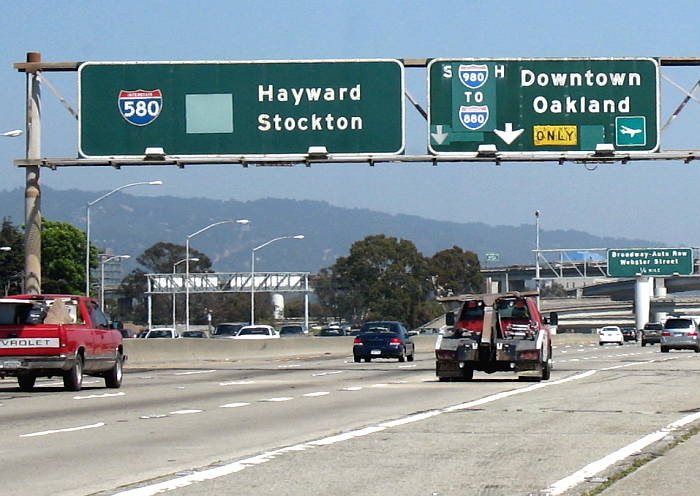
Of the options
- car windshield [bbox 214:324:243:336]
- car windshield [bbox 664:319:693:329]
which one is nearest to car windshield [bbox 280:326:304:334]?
car windshield [bbox 214:324:243:336]

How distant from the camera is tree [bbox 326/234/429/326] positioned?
143500 mm

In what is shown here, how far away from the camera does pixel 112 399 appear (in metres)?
24.6

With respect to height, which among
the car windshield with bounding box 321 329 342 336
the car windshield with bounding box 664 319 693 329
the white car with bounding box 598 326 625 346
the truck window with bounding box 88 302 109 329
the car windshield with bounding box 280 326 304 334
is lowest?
the white car with bounding box 598 326 625 346

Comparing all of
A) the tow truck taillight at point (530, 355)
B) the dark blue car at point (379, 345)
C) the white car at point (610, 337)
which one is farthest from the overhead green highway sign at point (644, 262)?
the tow truck taillight at point (530, 355)

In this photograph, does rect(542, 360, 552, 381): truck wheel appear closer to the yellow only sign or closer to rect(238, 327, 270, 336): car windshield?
the yellow only sign

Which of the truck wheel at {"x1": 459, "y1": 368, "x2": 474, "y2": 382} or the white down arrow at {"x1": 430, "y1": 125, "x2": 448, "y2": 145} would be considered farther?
the white down arrow at {"x1": 430, "y1": 125, "x2": 448, "y2": 145}

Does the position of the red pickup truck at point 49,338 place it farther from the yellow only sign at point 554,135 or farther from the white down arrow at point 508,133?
the yellow only sign at point 554,135

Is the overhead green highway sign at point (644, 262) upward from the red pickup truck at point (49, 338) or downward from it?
upward

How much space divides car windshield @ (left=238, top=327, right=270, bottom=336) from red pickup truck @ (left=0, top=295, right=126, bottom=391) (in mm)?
37585

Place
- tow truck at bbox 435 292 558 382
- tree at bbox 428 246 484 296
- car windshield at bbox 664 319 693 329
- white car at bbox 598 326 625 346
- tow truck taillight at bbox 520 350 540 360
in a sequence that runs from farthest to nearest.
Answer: tree at bbox 428 246 484 296
white car at bbox 598 326 625 346
car windshield at bbox 664 319 693 329
tow truck taillight at bbox 520 350 540 360
tow truck at bbox 435 292 558 382

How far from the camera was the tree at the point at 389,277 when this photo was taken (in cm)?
14350

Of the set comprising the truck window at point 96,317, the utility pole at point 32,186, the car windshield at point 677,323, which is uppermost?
the utility pole at point 32,186

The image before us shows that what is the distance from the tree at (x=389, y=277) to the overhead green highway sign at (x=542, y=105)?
352ft

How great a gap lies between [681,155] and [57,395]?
59.5 feet
